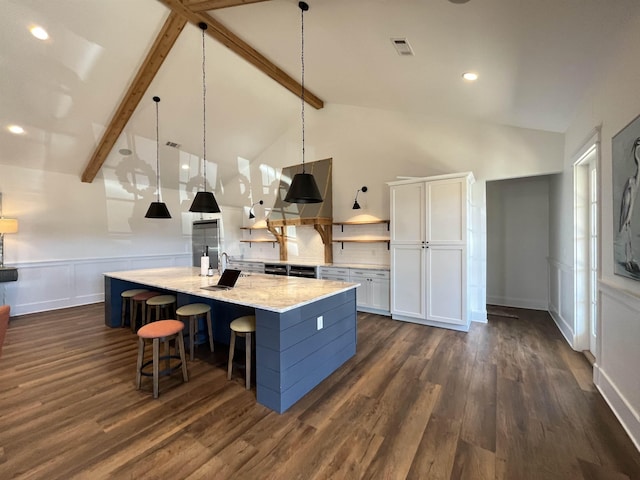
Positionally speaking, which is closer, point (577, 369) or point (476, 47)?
point (476, 47)

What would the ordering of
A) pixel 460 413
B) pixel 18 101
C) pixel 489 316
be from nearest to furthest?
pixel 460 413 → pixel 18 101 → pixel 489 316

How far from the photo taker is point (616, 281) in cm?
221

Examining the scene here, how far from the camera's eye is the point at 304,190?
270 centimetres

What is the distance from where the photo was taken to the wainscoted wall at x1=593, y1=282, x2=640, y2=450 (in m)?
1.89

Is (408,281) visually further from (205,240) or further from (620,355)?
(205,240)

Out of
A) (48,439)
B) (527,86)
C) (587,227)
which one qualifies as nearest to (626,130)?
(527,86)

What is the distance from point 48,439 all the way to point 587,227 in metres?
5.35

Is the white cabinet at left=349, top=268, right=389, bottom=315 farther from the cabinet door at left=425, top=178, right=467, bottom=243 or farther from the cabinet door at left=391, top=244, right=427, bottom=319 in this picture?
the cabinet door at left=425, top=178, right=467, bottom=243

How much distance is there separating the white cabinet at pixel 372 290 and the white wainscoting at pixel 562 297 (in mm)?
2329

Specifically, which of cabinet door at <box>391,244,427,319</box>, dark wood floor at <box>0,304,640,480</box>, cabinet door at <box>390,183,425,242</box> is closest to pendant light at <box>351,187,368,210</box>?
cabinet door at <box>390,183,425,242</box>

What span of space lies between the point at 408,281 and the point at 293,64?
12.0 ft

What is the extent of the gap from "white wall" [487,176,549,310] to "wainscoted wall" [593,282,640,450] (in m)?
2.98

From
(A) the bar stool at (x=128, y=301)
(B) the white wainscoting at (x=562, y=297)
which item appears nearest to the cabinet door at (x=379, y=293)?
(B) the white wainscoting at (x=562, y=297)

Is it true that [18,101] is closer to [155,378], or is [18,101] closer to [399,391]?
[155,378]
